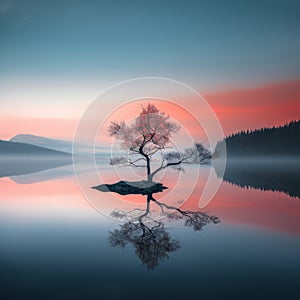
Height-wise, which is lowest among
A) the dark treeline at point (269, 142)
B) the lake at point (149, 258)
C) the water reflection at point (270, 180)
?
the lake at point (149, 258)

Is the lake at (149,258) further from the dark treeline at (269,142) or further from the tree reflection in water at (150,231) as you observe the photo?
the dark treeline at (269,142)

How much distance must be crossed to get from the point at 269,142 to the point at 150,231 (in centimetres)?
17582

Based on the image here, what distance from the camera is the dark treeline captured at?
163750mm

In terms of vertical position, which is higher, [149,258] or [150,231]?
[150,231]

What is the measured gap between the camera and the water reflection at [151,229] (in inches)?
499

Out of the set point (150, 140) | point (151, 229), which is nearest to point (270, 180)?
point (150, 140)

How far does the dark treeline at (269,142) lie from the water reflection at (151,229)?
156971 millimetres

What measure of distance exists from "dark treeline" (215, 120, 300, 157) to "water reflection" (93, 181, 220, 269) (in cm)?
15697

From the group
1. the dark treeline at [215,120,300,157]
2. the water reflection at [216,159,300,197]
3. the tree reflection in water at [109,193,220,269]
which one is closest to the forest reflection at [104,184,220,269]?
the tree reflection in water at [109,193,220,269]

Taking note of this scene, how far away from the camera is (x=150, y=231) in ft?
53.3

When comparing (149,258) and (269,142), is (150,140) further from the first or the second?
(269,142)

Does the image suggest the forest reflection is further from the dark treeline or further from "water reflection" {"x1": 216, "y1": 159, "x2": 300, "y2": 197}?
the dark treeline

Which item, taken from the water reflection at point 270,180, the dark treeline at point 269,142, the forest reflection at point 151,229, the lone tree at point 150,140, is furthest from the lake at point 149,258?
the dark treeline at point 269,142

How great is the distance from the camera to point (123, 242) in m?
14.1
